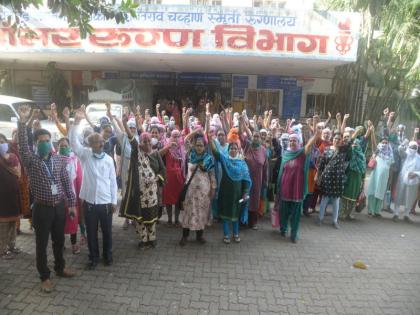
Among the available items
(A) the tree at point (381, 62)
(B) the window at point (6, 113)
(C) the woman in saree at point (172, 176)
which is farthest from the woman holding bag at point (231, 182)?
(A) the tree at point (381, 62)

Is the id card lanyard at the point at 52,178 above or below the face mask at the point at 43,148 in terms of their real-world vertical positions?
below

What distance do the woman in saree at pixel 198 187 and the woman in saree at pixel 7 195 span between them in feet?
7.06

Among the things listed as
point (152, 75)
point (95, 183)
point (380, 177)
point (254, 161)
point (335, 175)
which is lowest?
point (380, 177)

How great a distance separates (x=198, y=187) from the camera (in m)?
4.68

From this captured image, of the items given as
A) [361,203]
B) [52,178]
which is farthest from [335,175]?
[52,178]

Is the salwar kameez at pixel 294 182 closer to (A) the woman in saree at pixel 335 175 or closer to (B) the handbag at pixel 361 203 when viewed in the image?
(A) the woman in saree at pixel 335 175

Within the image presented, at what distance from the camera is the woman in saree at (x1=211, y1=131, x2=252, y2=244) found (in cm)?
479

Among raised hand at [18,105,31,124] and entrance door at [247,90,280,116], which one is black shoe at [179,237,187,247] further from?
entrance door at [247,90,280,116]

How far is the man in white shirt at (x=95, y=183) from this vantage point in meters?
3.85

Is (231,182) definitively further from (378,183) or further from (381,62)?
(381,62)

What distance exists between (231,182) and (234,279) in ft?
4.41

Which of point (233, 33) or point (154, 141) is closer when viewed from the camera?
point (154, 141)

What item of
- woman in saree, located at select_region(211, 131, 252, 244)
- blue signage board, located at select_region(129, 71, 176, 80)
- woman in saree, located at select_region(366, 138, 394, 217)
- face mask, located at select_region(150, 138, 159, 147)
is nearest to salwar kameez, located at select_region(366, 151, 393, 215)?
woman in saree, located at select_region(366, 138, 394, 217)

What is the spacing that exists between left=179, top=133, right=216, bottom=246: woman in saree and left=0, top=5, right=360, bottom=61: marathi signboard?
243 inches
